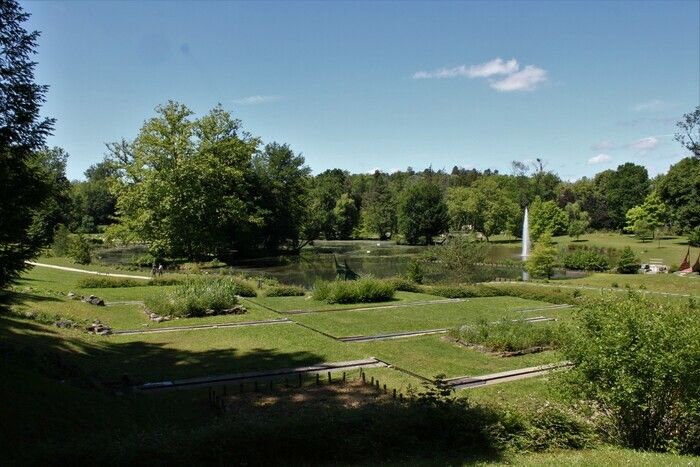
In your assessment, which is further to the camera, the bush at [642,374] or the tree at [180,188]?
the tree at [180,188]

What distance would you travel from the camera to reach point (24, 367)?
38.9 ft

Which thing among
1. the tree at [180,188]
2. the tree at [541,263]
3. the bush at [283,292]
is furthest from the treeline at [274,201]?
the tree at [541,263]

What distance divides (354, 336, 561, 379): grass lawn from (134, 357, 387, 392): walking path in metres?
0.99

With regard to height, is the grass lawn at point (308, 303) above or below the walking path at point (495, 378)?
above

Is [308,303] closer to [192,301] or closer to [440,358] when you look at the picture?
[192,301]

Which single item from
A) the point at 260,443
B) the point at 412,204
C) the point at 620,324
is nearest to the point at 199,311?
the point at 260,443

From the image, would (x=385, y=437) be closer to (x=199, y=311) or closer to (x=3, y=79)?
(x=3, y=79)

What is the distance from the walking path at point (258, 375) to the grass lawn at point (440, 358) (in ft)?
3.24

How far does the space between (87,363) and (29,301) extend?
855 cm

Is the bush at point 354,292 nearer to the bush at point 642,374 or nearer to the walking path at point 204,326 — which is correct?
the walking path at point 204,326

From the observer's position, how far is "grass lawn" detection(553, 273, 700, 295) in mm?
37156

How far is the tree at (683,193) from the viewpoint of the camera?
226ft

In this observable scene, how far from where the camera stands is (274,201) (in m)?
65.1

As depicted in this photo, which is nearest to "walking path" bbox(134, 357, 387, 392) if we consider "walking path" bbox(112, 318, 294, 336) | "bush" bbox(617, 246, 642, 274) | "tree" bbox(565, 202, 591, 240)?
"walking path" bbox(112, 318, 294, 336)
